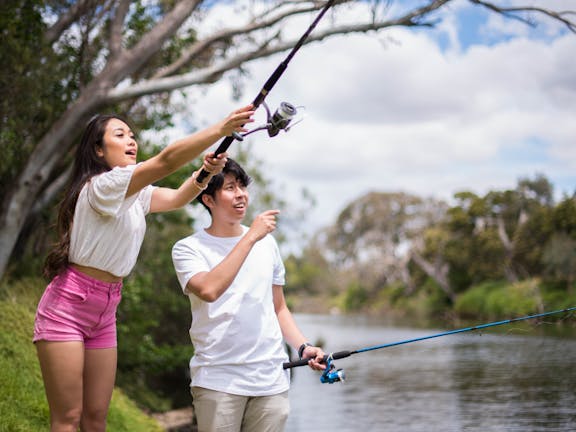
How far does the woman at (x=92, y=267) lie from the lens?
2.61 metres

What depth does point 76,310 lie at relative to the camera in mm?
2664

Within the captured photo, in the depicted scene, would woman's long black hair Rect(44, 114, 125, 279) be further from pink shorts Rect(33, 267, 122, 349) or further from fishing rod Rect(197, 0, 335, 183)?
fishing rod Rect(197, 0, 335, 183)

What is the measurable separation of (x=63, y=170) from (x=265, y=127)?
633cm

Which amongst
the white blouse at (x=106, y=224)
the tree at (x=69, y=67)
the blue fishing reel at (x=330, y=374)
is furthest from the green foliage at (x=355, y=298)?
the white blouse at (x=106, y=224)

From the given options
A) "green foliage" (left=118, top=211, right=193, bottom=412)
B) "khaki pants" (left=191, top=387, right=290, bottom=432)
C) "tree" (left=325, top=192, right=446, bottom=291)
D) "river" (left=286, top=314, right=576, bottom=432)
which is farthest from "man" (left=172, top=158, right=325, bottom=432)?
"tree" (left=325, top=192, right=446, bottom=291)

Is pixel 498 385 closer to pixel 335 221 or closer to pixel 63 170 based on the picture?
pixel 63 170

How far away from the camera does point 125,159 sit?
2.87 m

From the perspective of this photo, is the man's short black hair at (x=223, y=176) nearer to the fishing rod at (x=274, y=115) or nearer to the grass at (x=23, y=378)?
the fishing rod at (x=274, y=115)

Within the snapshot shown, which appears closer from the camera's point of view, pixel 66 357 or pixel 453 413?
pixel 66 357

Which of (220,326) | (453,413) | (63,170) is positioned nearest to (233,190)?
(220,326)

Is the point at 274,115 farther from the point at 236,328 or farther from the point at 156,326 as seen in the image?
the point at 156,326

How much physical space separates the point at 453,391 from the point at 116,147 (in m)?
8.99

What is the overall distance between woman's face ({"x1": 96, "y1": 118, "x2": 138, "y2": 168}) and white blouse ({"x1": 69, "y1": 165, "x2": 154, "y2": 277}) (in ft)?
0.56

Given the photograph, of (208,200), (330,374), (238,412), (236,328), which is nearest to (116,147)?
(208,200)
